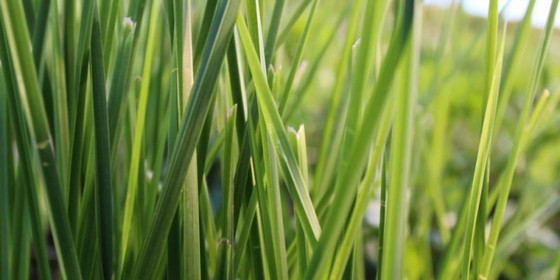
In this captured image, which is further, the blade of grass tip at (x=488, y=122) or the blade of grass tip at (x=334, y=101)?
the blade of grass tip at (x=334, y=101)

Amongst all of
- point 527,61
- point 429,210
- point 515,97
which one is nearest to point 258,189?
point 429,210

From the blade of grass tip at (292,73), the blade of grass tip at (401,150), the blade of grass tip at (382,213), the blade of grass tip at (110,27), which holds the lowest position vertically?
the blade of grass tip at (382,213)

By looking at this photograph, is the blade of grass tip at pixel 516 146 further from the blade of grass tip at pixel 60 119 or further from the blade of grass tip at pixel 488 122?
the blade of grass tip at pixel 60 119

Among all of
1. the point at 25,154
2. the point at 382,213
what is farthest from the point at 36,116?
the point at 382,213

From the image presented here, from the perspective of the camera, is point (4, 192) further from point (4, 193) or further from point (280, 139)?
point (280, 139)

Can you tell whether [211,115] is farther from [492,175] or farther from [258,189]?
[492,175]

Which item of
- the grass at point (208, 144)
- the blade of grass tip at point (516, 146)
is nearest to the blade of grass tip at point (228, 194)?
the grass at point (208, 144)
